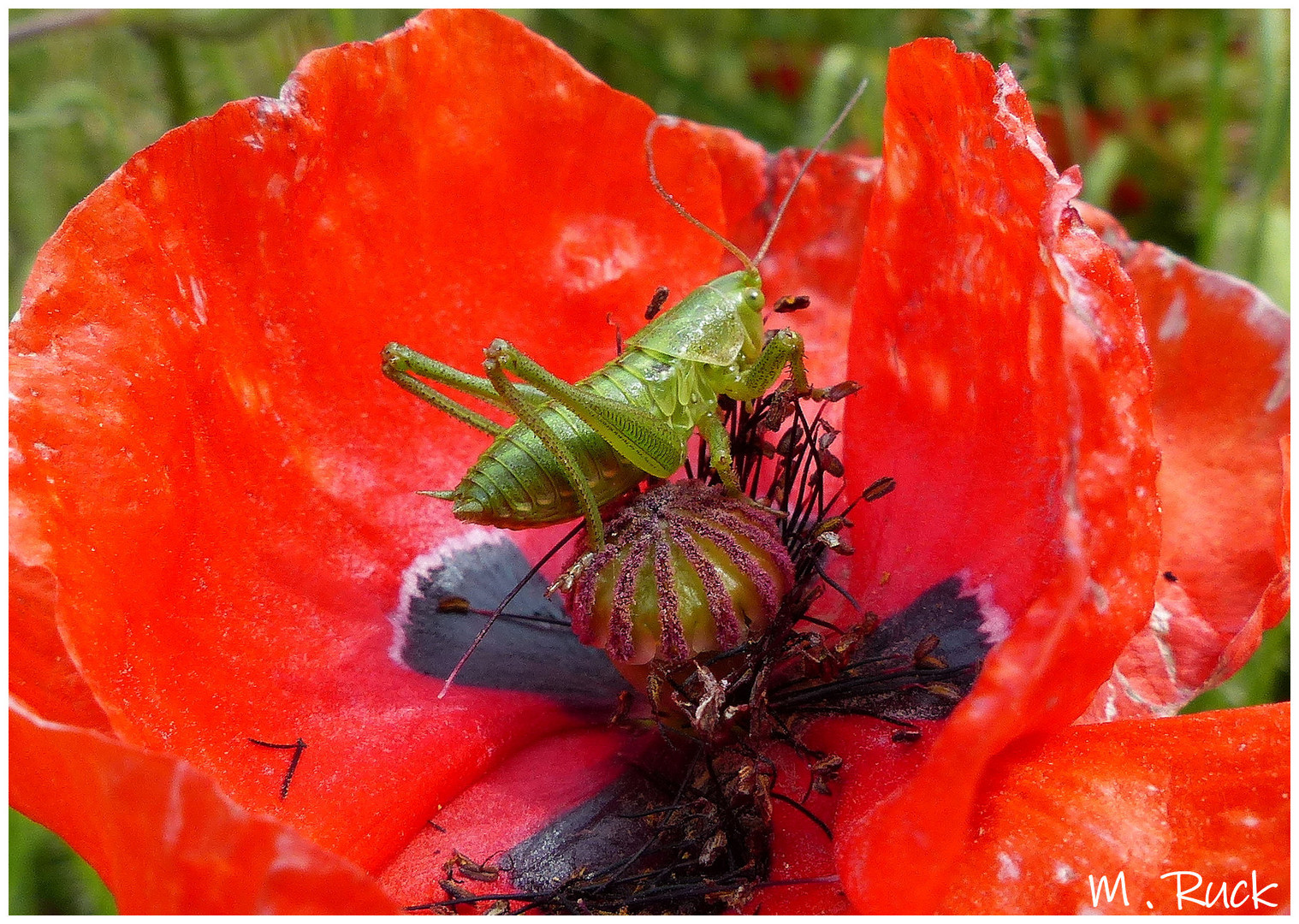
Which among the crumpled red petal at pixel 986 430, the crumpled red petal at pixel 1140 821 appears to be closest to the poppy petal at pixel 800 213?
the crumpled red petal at pixel 986 430

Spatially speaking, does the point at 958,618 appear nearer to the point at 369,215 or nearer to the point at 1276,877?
the point at 1276,877

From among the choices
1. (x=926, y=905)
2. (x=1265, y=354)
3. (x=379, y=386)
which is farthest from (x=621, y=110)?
(x=926, y=905)

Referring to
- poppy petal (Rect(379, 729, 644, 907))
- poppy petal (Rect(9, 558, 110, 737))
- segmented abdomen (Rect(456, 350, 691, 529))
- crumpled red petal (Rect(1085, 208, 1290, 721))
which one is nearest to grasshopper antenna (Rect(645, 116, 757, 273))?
segmented abdomen (Rect(456, 350, 691, 529))

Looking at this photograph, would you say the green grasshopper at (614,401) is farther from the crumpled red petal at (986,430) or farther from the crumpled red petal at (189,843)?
the crumpled red petal at (189,843)

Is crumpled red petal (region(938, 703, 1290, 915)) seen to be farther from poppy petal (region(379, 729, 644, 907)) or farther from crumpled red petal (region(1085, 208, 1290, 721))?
poppy petal (region(379, 729, 644, 907))

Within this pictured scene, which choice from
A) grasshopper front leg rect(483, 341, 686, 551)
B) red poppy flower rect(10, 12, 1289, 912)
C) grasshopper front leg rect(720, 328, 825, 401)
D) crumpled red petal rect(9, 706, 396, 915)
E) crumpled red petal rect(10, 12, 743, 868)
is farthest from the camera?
grasshopper front leg rect(720, 328, 825, 401)

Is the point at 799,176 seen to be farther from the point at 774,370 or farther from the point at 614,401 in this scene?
the point at 614,401
